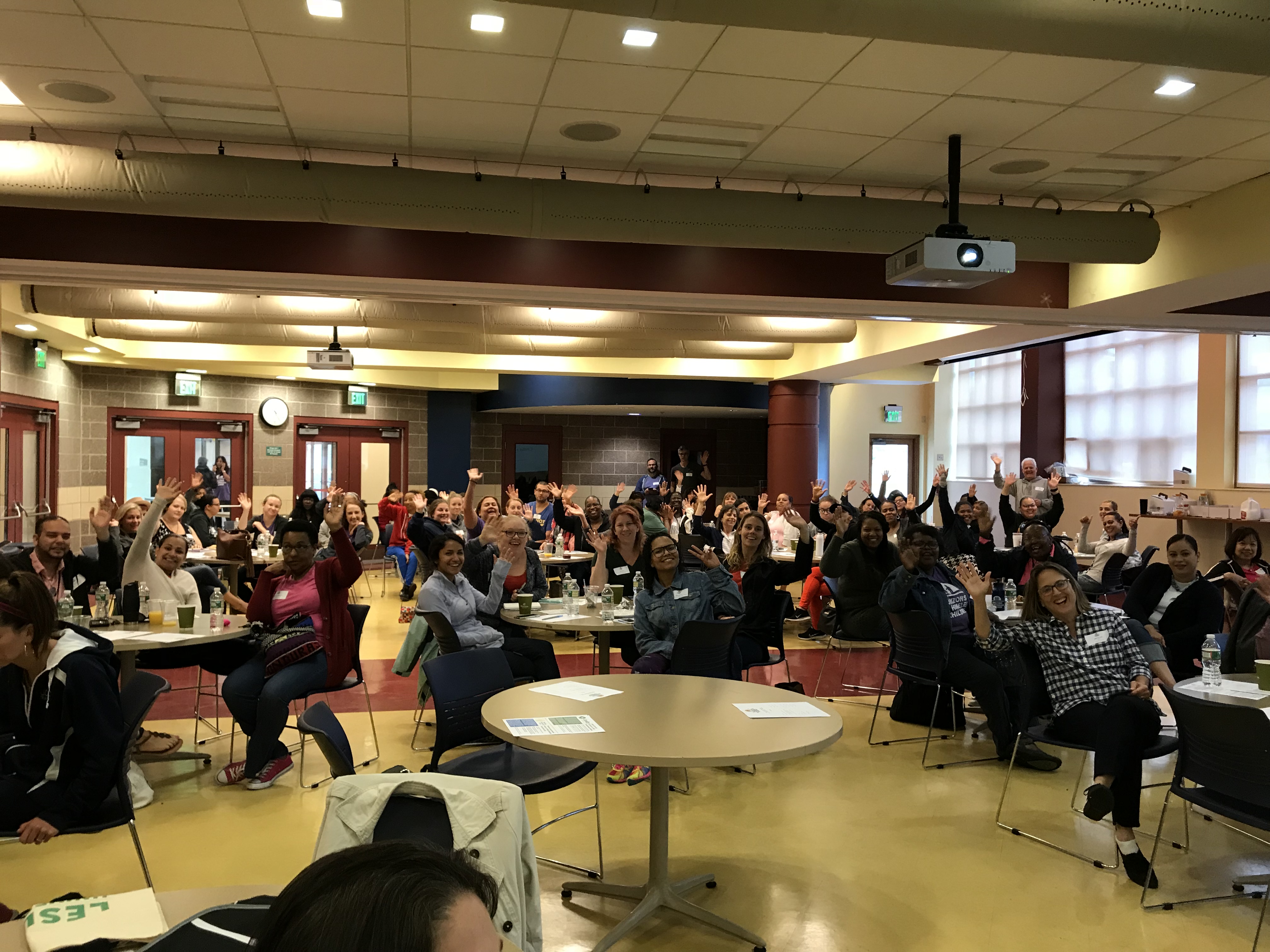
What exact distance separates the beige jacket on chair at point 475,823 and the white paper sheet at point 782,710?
1380 millimetres

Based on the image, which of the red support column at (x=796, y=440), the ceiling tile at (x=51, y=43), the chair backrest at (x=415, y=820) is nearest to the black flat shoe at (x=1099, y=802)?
the chair backrest at (x=415, y=820)

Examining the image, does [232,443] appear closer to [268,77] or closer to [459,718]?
[268,77]

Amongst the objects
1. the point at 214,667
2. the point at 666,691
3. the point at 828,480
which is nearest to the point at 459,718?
the point at 666,691

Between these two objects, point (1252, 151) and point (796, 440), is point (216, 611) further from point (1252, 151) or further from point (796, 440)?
point (796, 440)

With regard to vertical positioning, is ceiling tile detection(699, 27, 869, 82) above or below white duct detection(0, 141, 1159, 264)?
above

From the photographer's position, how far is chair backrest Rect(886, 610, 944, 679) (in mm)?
5586

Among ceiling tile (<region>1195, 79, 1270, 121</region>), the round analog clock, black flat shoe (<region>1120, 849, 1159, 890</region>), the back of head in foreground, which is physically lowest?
black flat shoe (<region>1120, 849, 1159, 890</region>)

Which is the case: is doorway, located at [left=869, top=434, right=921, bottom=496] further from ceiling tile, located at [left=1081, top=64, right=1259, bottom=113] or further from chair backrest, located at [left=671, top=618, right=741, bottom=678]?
chair backrest, located at [left=671, top=618, right=741, bottom=678]

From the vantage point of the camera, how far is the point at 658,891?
3662mm

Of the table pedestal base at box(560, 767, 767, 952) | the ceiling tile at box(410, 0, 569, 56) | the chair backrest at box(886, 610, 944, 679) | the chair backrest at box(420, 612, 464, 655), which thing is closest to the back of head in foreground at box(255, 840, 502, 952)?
the table pedestal base at box(560, 767, 767, 952)

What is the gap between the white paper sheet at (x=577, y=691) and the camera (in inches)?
153

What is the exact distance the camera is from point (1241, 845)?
4.43m

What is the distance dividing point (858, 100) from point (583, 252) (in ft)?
9.16

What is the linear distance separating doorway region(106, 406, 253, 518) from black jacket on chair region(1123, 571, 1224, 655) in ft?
40.9
